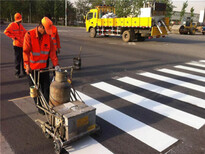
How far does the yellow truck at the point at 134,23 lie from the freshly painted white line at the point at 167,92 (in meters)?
11.2

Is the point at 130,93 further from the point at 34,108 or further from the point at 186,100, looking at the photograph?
the point at 34,108

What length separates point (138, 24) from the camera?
17.9m

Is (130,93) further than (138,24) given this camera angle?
No

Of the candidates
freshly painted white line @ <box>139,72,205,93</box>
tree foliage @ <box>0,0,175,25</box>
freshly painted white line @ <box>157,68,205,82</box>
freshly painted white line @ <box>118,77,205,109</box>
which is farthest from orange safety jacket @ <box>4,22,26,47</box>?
tree foliage @ <box>0,0,175,25</box>

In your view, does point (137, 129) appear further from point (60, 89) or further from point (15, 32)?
point (15, 32)

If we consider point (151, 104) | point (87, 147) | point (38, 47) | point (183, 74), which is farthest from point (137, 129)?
point (183, 74)

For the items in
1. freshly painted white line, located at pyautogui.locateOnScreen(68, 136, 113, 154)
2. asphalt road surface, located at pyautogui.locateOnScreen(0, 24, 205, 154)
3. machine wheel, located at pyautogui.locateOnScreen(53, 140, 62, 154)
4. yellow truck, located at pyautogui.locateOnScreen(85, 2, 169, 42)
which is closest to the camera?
machine wheel, located at pyautogui.locateOnScreen(53, 140, 62, 154)

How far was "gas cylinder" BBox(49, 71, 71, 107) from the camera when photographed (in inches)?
141

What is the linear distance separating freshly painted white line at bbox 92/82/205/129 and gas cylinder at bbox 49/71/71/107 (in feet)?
7.34

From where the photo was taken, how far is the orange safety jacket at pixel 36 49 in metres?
3.82

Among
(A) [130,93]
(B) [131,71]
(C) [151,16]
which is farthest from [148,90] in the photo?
(C) [151,16]

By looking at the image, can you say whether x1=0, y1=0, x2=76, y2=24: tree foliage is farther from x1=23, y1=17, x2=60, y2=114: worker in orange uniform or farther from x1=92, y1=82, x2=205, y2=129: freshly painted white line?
x1=23, y1=17, x2=60, y2=114: worker in orange uniform

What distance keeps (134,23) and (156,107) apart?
14.5 metres

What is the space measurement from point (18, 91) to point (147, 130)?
399cm
